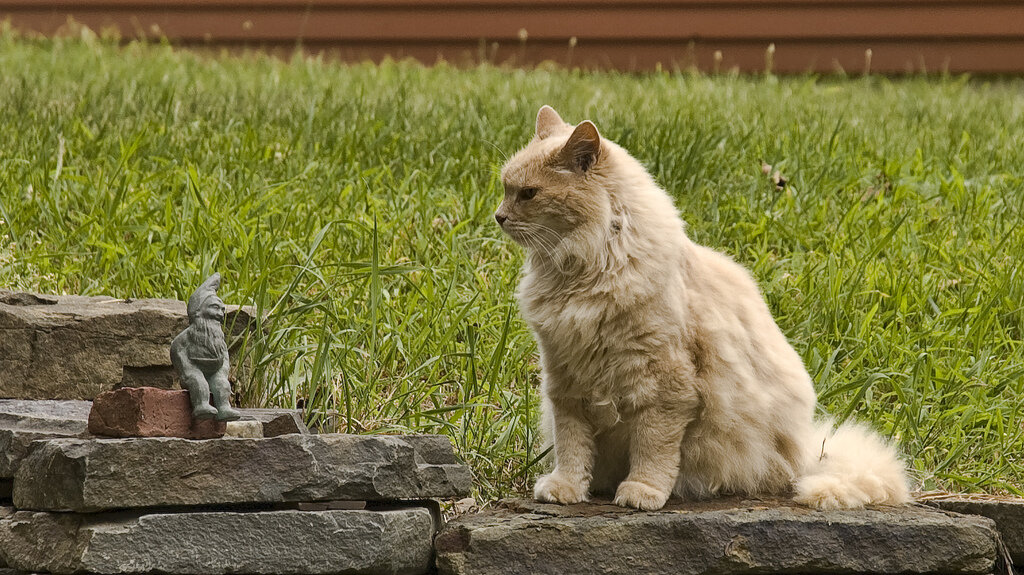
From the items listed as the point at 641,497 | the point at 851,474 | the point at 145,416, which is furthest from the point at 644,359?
the point at 145,416

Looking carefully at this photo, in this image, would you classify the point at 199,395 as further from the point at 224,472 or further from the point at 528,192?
the point at 528,192

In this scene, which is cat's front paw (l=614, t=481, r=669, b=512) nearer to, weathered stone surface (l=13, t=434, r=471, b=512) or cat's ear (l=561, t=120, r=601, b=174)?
weathered stone surface (l=13, t=434, r=471, b=512)

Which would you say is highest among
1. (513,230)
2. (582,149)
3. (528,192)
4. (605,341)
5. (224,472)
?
(582,149)

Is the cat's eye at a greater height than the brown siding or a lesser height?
lesser

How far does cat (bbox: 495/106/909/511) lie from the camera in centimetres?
295

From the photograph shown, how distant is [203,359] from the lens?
2.81 metres

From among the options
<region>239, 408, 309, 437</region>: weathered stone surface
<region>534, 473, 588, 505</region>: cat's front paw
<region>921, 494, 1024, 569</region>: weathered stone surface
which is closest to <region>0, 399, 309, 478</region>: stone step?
<region>239, 408, 309, 437</region>: weathered stone surface

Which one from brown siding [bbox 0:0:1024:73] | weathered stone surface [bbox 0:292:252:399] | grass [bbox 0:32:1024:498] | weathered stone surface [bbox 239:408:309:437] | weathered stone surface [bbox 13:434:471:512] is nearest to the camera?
weathered stone surface [bbox 13:434:471:512]

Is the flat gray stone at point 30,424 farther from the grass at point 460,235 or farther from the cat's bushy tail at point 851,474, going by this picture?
the cat's bushy tail at point 851,474

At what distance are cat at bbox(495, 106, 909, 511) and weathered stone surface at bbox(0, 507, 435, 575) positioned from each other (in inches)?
19.5

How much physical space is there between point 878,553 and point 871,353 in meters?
1.27

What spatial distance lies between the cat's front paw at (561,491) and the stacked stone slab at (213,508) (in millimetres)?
343

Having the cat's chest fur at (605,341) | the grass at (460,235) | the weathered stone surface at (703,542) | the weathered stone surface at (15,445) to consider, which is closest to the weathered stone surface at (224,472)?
the weathered stone surface at (15,445)

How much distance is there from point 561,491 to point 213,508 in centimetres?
97
